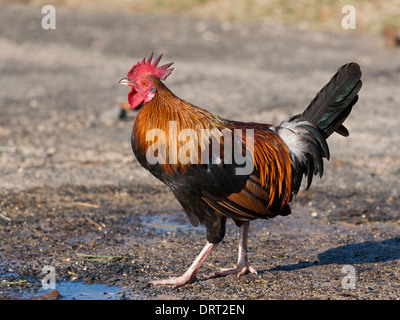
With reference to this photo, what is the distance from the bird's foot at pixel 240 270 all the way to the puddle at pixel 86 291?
0.85 m

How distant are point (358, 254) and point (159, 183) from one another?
2.72m

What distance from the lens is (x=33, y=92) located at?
470 inches

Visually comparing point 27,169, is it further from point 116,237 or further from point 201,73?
point 201,73

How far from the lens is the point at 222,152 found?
15.6 ft

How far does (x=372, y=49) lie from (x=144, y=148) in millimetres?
11718

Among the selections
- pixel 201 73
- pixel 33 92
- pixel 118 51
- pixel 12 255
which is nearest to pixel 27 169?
pixel 12 255

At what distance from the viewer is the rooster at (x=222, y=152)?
4691 millimetres

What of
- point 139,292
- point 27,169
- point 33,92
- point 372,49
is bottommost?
point 139,292

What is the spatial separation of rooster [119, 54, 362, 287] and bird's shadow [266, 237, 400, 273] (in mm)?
550
